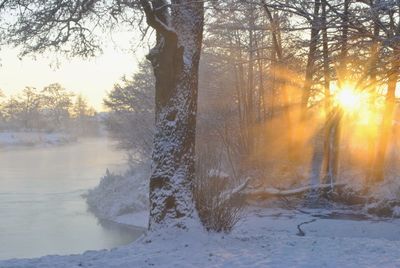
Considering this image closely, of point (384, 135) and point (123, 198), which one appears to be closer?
point (384, 135)

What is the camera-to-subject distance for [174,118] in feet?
26.6

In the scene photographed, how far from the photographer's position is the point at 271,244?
311 inches

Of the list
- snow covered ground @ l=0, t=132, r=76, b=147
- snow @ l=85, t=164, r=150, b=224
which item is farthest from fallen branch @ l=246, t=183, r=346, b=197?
Result: snow covered ground @ l=0, t=132, r=76, b=147

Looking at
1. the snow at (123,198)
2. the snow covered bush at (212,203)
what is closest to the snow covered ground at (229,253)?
the snow covered bush at (212,203)

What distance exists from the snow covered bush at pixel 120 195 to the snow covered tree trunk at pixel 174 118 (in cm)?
1759

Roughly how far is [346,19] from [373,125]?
59.0ft

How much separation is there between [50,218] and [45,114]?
83.3 meters

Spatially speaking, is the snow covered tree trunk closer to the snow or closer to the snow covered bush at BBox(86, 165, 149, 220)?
the snow

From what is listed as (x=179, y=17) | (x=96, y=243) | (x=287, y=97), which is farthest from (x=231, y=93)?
(x=179, y=17)

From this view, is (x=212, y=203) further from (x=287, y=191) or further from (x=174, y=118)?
(x=287, y=191)

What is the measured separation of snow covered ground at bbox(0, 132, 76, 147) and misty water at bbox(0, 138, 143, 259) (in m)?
36.2

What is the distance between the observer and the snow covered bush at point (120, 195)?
2630cm

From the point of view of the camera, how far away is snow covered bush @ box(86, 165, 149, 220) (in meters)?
26.3

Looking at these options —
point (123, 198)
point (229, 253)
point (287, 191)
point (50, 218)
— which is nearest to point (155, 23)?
point (229, 253)
